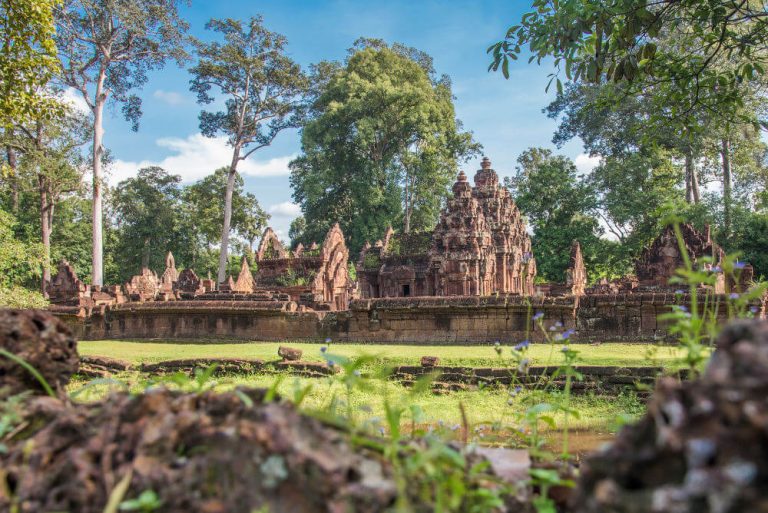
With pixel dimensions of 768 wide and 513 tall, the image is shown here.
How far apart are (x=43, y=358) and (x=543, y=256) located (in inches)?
1314

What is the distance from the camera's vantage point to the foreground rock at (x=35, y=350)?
2051 millimetres

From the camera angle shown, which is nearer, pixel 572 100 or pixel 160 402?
pixel 160 402

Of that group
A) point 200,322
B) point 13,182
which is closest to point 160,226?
point 13,182

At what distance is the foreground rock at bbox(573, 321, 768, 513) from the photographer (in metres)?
0.98

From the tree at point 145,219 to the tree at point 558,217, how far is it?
2942 cm

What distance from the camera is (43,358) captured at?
2127 mm

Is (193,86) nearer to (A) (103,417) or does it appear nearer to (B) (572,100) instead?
(B) (572,100)

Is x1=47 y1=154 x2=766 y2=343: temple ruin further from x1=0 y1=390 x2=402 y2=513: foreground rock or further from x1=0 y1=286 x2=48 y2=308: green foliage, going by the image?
x1=0 y1=286 x2=48 y2=308: green foliage

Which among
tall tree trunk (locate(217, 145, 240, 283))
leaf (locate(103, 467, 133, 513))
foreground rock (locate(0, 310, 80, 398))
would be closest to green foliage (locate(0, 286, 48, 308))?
foreground rock (locate(0, 310, 80, 398))

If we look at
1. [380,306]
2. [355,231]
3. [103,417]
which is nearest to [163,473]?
[103,417]

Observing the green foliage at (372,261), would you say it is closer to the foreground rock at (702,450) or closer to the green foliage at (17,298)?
the green foliage at (17,298)

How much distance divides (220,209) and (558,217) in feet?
80.8

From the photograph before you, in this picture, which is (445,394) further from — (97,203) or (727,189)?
(727,189)

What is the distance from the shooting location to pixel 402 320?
12000 mm
